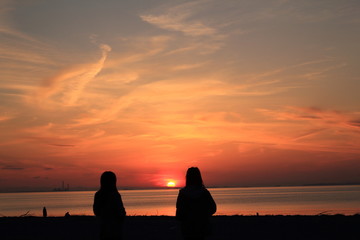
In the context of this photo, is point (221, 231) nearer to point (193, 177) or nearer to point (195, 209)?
point (195, 209)

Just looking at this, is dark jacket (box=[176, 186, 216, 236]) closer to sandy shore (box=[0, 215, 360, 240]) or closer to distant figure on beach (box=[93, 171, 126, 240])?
distant figure on beach (box=[93, 171, 126, 240])

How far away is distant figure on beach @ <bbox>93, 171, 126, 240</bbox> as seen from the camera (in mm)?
9023

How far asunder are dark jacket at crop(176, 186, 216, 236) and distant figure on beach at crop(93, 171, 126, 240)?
1.26m

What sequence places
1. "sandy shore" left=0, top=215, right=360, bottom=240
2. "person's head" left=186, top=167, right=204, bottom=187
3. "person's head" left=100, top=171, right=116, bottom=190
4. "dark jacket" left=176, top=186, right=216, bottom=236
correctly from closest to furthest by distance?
1. "person's head" left=186, top=167, right=204, bottom=187
2. "dark jacket" left=176, top=186, right=216, bottom=236
3. "person's head" left=100, top=171, right=116, bottom=190
4. "sandy shore" left=0, top=215, right=360, bottom=240

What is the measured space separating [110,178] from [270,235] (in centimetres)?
1094

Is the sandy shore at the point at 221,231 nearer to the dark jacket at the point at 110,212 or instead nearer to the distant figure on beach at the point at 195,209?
the dark jacket at the point at 110,212

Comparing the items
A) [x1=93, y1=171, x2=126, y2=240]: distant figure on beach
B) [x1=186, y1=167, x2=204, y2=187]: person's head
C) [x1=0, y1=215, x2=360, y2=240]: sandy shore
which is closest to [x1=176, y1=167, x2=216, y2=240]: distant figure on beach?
[x1=186, y1=167, x2=204, y2=187]: person's head

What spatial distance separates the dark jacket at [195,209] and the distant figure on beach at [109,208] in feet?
4.13

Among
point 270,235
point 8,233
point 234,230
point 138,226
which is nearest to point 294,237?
point 270,235

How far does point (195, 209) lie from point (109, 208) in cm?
168

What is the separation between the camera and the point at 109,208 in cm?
908

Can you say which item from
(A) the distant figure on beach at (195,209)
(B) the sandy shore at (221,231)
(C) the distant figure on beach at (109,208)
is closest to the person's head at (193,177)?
(A) the distant figure on beach at (195,209)

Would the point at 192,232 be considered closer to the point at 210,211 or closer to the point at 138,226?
the point at 210,211

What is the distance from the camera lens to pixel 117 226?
9.10 metres
